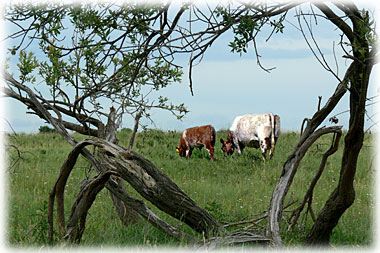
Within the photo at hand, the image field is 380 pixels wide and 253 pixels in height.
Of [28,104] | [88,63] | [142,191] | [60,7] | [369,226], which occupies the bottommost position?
[369,226]

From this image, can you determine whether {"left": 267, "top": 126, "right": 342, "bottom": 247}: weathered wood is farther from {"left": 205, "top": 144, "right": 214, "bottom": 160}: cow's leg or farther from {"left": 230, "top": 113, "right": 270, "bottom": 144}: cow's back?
{"left": 230, "top": 113, "right": 270, "bottom": 144}: cow's back

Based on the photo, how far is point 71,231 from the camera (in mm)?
4293

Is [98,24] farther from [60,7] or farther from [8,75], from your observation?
[8,75]

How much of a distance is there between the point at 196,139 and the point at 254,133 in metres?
1.82

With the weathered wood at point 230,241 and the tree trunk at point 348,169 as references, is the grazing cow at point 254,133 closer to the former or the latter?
the tree trunk at point 348,169

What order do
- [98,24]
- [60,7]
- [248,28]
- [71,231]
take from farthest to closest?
[60,7] → [98,24] → [248,28] → [71,231]

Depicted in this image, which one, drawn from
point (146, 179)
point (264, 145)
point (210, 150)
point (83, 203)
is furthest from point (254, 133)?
point (83, 203)

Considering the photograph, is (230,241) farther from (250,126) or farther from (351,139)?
(250,126)

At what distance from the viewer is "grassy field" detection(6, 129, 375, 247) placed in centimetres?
568

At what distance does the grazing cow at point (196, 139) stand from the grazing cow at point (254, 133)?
0.83 meters

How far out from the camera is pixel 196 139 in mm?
14031

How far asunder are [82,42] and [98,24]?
1.20 ft

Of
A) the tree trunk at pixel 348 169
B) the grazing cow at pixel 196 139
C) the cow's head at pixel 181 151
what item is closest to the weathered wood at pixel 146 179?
the tree trunk at pixel 348 169

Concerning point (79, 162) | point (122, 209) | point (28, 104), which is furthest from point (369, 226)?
point (79, 162)
